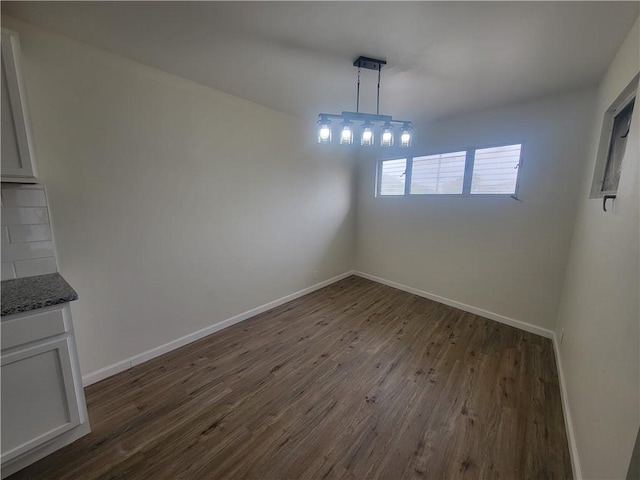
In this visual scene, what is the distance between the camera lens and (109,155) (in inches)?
70.5

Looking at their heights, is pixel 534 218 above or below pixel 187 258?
above

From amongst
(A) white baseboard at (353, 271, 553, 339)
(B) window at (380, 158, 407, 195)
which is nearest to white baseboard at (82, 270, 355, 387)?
(A) white baseboard at (353, 271, 553, 339)

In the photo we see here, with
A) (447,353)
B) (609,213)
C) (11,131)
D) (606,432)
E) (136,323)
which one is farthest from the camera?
(447,353)

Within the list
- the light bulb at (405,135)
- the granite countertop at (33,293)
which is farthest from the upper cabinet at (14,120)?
the light bulb at (405,135)

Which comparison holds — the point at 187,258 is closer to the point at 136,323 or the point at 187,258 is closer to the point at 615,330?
the point at 136,323

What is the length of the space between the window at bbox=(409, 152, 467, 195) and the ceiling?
88cm

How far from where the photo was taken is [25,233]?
1514 millimetres

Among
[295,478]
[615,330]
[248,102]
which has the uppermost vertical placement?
Answer: [248,102]

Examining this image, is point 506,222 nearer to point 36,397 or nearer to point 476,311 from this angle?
point 476,311

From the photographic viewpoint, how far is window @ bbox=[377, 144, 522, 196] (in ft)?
8.65

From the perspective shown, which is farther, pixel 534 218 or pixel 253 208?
pixel 253 208

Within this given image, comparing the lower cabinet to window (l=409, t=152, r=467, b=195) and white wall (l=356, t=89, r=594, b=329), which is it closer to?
white wall (l=356, t=89, r=594, b=329)

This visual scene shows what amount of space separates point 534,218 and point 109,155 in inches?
152

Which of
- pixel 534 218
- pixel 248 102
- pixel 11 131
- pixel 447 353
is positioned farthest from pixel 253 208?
pixel 534 218
